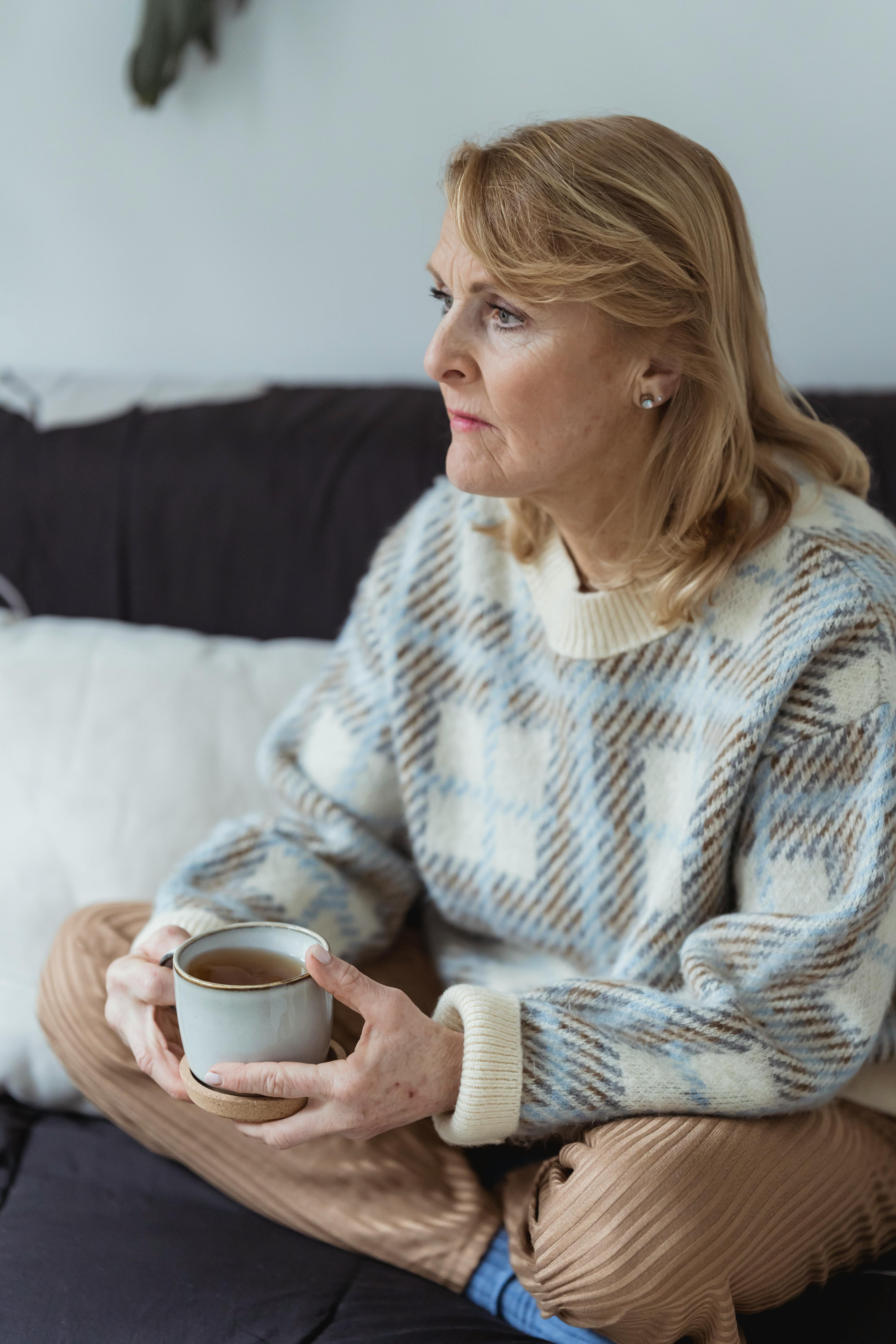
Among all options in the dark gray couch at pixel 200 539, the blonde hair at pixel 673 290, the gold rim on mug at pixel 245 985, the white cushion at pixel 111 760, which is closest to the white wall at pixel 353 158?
the dark gray couch at pixel 200 539

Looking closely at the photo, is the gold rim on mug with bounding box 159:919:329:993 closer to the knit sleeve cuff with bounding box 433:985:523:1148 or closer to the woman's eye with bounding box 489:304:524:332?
the knit sleeve cuff with bounding box 433:985:523:1148

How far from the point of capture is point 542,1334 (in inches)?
35.8

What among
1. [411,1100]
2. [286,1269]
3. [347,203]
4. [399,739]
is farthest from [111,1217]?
[347,203]

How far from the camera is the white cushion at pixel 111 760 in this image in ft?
4.10

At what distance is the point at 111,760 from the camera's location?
130 cm

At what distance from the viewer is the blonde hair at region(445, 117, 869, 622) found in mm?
858

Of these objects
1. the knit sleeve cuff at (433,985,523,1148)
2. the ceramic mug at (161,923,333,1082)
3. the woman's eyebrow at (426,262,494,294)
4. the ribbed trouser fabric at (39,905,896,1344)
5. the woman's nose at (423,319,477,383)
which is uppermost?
the woman's eyebrow at (426,262,494,294)

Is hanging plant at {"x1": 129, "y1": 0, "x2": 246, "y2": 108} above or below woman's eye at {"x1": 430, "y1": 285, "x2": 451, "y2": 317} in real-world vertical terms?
above

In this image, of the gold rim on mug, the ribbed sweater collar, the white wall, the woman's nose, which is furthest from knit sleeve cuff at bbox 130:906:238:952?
the white wall

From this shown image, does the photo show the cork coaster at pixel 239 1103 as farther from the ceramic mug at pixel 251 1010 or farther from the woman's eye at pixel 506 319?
the woman's eye at pixel 506 319

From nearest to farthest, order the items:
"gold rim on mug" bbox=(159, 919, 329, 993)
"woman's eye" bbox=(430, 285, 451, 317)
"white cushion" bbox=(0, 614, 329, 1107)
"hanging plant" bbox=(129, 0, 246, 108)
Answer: "gold rim on mug" bbox=(159, 919, 329, 993), "woman's eye" bbox=(430, 285, 451, 317), "white cushion" bbox=(0, 614, 329, 1107), "hanging plant" bbox=(129, 0, 246, 108)

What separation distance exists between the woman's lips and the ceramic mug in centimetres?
43

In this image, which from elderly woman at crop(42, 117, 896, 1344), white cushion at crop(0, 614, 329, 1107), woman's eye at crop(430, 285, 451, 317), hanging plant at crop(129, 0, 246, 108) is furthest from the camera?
hanging plant at crop(129, 0, 246, 108)

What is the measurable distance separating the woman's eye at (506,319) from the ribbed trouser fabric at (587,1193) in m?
0.63
